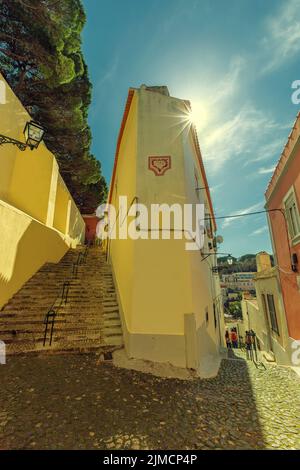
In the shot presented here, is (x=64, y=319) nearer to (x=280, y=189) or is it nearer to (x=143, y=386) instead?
(x=143, y=386)

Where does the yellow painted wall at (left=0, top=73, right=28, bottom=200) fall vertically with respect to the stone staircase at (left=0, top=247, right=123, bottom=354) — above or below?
above

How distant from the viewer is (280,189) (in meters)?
8.22

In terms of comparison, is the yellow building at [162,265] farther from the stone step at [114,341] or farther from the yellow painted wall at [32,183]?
the yellow painted wall at [32,183]

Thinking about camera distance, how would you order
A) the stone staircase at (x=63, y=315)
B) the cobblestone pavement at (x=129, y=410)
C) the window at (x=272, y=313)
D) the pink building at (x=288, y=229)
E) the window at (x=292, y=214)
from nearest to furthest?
the cobblestone pavement at (x=129, y=410), the stone staircase at (x=63, y=315), the pink building at (x=288, y=229), the window at (x=292, y=214), the window at (x=272, y=313)

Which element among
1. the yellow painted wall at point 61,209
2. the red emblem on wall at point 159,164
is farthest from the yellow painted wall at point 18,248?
the red emblem on wall at point 159,164

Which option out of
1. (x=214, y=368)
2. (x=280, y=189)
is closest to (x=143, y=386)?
(x=214, y=368)

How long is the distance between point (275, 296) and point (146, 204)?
27.6 ft

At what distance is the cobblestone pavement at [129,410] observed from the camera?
2490 mm

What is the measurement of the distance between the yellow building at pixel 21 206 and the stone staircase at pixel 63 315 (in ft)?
1.86

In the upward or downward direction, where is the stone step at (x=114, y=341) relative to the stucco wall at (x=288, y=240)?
downward

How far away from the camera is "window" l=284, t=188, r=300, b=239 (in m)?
6.99

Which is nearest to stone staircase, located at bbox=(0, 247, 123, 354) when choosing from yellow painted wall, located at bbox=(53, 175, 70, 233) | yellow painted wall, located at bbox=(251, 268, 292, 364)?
yellow painted wall, located at bbox=(53, 175, 70, 233)

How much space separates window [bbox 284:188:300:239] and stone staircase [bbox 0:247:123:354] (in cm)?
676

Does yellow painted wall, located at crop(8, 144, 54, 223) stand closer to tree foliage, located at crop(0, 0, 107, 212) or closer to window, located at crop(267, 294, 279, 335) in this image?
tree foliage, located at crop(0, 0, 107, 212)
